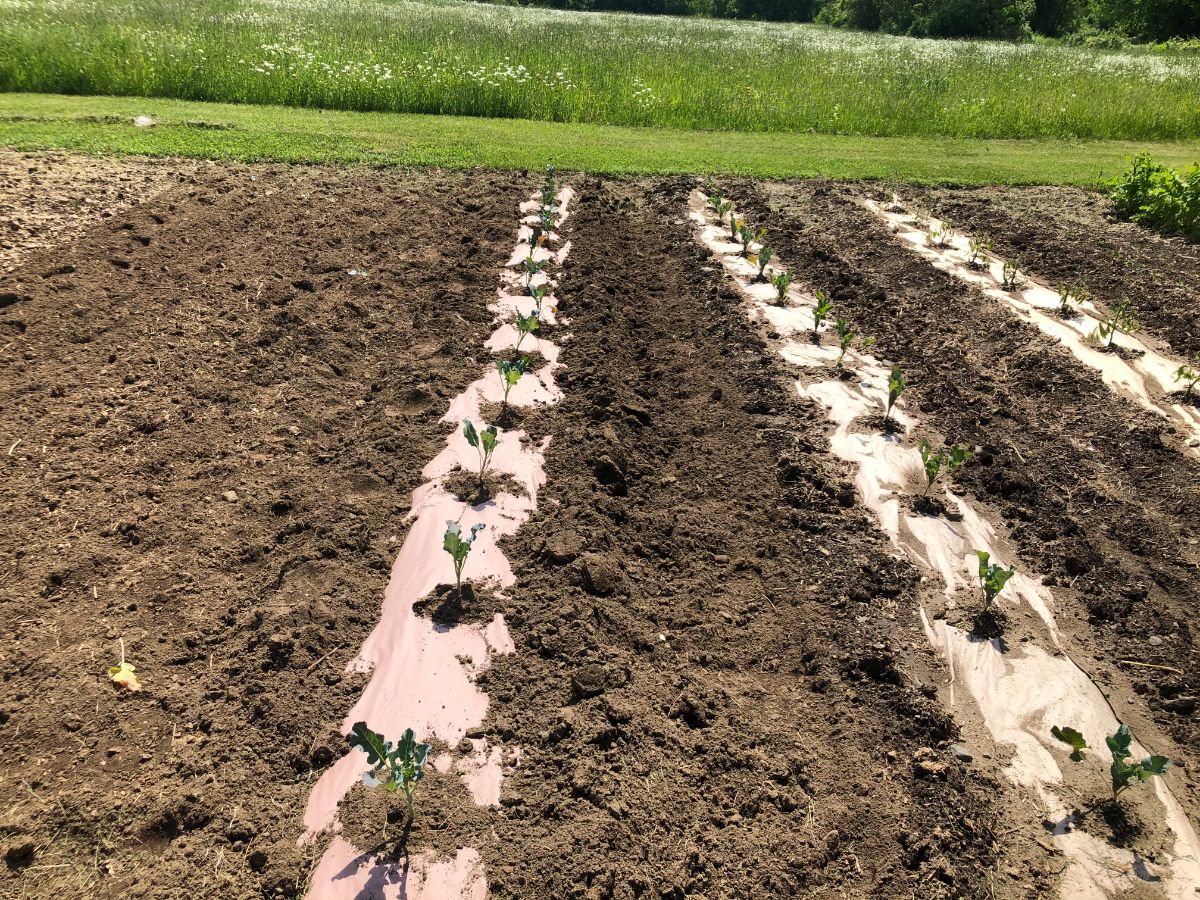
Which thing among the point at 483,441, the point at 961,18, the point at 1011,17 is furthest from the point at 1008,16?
the point at 483,441

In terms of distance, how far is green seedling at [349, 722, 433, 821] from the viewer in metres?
2.88

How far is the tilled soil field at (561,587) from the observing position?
2938 millimetres

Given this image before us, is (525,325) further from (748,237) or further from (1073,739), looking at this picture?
(1073,739)

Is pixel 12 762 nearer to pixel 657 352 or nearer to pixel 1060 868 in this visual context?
pixel 1060 868

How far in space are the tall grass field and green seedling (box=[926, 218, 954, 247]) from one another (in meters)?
6.22

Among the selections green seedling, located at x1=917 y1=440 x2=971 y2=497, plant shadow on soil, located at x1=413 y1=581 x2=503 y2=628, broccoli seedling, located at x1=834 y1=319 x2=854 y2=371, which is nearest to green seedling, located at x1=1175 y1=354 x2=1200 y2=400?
green seedling, located at x1=917 y1=440 x2=971 y2=497

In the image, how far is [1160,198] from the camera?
10023 mm

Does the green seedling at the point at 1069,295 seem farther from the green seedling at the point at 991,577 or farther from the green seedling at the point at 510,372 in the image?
the green seedling at the point at 510,372

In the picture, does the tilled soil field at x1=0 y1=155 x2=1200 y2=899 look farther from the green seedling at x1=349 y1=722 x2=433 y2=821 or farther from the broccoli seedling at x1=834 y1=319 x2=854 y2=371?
the broccoli seedling at x1=834 y1=319 x2=854 y2=371

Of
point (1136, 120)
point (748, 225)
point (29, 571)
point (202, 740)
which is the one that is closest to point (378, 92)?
point (748, 225)

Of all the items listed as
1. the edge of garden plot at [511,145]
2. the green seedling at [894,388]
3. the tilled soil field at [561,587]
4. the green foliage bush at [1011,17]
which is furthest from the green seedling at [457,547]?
the green foliage bush at [1011,17]

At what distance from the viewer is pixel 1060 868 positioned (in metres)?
2.94

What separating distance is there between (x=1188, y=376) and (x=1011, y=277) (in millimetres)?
2435

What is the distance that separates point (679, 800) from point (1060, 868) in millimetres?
1549
